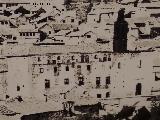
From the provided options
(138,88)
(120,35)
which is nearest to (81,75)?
(138,88)

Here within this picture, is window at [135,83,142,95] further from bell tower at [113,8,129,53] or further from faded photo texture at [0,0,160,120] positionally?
bell tower at [113,8,129,53]

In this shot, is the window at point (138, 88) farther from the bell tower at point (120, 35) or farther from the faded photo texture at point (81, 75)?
the bell tower at point (120, 35)

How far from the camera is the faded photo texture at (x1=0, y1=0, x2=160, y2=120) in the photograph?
31.9 meters

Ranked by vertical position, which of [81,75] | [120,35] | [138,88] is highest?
[120,35]

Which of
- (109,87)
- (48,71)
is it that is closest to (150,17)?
(109,87)

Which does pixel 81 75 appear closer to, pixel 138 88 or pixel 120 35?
pixel 138 88

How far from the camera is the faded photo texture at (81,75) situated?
31922 mm

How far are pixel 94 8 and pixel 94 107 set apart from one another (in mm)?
9849

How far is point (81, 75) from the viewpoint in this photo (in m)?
32.4

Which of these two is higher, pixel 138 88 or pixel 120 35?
pixel 120 35

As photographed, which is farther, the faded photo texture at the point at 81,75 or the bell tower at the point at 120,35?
the bell tower at the point at 120,35

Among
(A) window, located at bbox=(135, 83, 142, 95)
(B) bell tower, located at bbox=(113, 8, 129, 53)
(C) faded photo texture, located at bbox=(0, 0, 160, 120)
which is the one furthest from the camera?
(B) bell tower, located at bbox=(113, 8, 129, 53)

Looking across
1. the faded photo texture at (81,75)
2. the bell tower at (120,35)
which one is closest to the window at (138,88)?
the faded photo texture at (81,75)

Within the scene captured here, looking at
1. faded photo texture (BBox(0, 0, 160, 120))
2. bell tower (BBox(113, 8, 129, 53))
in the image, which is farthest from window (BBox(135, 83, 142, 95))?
bell tower (BBox(113, 8, 129, 53))
